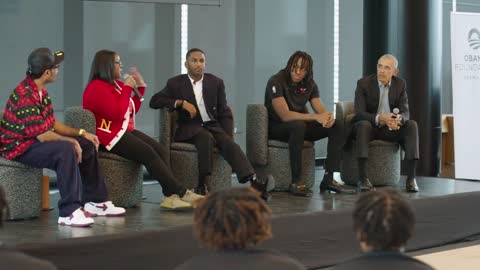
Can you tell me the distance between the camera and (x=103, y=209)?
16.3 ft

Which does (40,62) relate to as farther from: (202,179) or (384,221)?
(384,221)

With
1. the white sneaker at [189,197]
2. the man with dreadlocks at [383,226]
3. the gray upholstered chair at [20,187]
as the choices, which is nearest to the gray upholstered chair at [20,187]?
the gray upholstered chair at [20,187]

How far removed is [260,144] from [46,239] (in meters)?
2.30

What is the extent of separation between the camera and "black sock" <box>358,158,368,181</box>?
6.18 metres

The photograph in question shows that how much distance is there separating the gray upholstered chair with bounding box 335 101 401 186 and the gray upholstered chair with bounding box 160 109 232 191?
3.94 ft

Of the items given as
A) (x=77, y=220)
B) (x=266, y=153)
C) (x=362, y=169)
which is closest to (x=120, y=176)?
(x=77, y=220)

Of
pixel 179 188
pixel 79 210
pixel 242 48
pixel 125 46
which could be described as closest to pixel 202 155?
pixel 179 188

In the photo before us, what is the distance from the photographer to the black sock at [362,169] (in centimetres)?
618

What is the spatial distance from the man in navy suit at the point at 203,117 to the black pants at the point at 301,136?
0.40 metres

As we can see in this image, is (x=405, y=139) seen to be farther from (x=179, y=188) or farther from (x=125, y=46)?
(x=125, y=46)

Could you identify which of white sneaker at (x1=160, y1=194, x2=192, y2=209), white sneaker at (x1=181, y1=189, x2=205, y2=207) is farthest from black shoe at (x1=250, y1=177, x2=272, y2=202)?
white sneaker at (x1=160, y1=194, x2=192, y2=209)

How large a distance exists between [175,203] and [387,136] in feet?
6.44

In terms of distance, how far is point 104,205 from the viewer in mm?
4969

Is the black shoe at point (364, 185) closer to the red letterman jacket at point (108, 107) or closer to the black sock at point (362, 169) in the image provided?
the black sock at point (362, 169)
